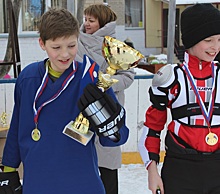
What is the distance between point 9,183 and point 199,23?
112 cm

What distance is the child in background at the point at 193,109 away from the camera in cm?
240

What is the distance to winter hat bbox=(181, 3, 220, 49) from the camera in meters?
2.45

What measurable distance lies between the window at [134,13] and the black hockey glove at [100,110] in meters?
20.2

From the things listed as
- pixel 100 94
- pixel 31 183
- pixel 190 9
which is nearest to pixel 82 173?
pixel 31 183

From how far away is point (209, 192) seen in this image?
2.39 meters

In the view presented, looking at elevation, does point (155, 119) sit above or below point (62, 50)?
below

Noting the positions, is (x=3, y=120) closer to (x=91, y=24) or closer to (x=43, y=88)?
(x=91, y=24)

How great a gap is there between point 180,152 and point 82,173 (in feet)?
1.55

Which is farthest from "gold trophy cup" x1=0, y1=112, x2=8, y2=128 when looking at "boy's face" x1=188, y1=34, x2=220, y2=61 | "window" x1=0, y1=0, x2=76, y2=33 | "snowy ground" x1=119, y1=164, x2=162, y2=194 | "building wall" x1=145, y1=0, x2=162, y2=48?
"building wall" x1=145, y1=0, x2=162, y2=48

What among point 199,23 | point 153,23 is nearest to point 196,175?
point 199,23

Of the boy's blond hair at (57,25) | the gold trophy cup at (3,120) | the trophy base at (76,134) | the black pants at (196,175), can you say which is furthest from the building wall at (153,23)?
the trophy base at (76,134)

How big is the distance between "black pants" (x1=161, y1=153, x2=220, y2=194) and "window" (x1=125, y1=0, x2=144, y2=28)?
1989 centimetres

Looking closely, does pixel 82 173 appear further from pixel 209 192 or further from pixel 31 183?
pixel 209 192

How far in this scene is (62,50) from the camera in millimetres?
2217
